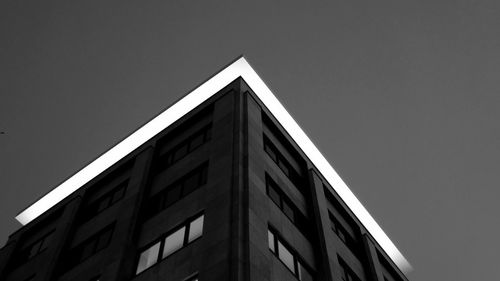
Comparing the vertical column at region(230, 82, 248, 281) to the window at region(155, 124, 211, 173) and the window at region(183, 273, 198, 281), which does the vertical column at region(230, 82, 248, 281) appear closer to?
the window at region(183, 273, 198, 281)

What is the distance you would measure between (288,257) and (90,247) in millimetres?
14721

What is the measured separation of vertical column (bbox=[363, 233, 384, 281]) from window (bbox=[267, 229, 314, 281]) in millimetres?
10933

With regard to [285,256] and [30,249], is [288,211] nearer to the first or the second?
[285,256]

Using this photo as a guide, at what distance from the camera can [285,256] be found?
2831cm

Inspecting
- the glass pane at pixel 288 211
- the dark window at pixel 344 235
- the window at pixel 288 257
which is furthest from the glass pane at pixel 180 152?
the dark window at pixel 344 235

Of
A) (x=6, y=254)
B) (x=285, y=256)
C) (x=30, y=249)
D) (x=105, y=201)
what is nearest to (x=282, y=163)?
(x=285, y=256)

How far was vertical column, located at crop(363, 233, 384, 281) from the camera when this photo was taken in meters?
39.3

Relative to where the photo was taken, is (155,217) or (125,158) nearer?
(155,217)

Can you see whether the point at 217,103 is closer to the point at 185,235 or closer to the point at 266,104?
the point at 266,104

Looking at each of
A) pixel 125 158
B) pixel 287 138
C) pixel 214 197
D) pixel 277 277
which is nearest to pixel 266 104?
pixel 287 138

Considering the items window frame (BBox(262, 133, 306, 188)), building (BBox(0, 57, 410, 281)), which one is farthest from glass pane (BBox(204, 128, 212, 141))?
window frame (BBox(262, 133, 306, 188))

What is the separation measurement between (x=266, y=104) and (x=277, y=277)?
19374 millimetres

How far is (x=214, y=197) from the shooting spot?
27.4 metres

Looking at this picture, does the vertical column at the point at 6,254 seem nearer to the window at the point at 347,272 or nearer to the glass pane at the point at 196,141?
the glass pane at the point at 196,141
